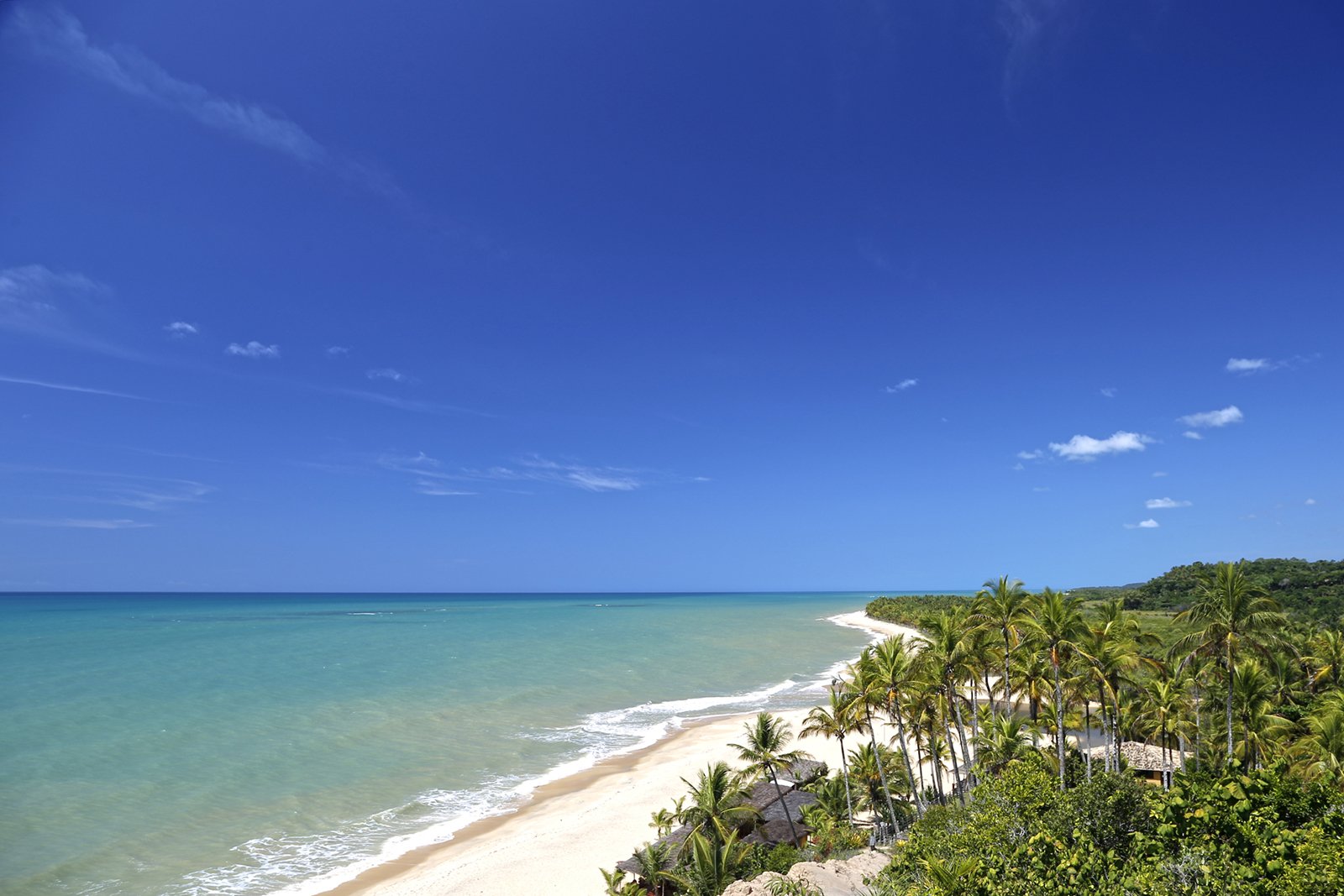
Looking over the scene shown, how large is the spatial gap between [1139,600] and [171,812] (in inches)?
4824

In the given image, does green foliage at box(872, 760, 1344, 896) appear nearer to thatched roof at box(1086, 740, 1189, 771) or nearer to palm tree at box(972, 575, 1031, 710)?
palm tree at box(972, 575, 1031, 710)

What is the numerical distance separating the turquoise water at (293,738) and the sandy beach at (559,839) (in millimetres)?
1161

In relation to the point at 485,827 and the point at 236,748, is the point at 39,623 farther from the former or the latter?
the point at 485,827

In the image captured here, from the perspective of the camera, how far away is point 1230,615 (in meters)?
22.8

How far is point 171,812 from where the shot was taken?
28.0 m

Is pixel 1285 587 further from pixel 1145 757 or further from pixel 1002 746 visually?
pixel 1002 746

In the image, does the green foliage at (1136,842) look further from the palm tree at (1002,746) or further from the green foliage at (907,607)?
the green foliage at (907,607)

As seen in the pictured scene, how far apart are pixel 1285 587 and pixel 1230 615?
3209 inches

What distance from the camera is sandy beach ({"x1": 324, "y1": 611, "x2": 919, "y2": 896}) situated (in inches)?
904

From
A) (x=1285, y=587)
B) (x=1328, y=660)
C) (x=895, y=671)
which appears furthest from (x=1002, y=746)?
(x=1285, y=587)

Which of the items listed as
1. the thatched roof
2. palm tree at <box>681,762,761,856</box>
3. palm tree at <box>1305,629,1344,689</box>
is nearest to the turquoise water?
palm tree at <box>681,762,761,856</box>

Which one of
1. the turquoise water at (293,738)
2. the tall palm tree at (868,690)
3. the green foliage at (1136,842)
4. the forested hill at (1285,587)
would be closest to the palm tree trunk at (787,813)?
the tall palm tree at (868,690)

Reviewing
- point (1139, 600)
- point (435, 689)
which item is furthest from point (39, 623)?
point (1139, 600)

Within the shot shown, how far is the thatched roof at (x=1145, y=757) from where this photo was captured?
28858mm
